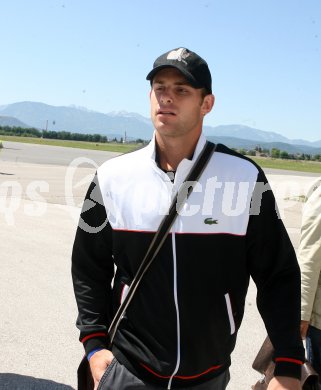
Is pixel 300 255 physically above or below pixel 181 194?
below

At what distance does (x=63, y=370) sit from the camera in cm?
408

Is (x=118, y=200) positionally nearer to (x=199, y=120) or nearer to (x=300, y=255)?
(x=199, y=120)

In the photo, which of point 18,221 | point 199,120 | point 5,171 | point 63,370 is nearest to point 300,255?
point 199,120

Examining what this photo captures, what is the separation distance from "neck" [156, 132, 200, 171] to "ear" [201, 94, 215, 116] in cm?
13

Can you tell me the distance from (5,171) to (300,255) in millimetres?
18989

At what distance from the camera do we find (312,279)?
2.76 metres

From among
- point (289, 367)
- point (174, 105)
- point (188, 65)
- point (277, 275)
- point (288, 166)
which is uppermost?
point (188, 65)

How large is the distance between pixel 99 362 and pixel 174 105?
115 centimetres

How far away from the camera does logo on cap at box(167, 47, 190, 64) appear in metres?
2.03

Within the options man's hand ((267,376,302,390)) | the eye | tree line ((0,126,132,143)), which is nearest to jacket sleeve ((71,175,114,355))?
the eye

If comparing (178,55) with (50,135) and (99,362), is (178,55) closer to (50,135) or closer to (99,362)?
(99,362)

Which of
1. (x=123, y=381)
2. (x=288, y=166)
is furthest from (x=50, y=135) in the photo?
(x=123, y=381)

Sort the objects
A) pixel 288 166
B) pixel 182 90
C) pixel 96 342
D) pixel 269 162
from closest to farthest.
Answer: pixel 182 90 < pixel 96 342 < pixel 288 166 < pixel 269 162

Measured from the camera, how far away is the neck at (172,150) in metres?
2.12
